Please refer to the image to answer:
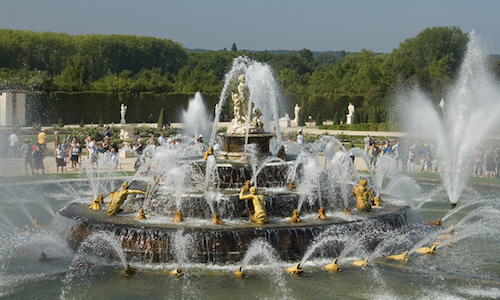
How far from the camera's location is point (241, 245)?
12.7 m

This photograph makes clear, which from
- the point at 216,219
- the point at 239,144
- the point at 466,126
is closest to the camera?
the point at 216,219

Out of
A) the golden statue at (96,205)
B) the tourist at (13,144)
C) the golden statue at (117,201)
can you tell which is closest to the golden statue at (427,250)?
the golden statue at (117,201)

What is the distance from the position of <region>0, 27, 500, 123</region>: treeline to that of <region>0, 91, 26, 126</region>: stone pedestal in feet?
14.8

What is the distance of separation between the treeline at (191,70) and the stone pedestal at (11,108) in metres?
4.50

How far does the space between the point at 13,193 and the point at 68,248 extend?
294 inches

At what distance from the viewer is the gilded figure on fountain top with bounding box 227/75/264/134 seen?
1745cm

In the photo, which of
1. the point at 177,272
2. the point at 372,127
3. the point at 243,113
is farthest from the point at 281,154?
the point at 372,127

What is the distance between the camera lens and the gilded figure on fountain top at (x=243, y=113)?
17.5m

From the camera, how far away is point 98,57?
313 feet

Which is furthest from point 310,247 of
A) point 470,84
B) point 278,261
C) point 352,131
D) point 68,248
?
point 352,131

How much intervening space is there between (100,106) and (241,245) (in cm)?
4530

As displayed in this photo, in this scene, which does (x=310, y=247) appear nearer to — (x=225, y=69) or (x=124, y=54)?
(x=124, y=54)

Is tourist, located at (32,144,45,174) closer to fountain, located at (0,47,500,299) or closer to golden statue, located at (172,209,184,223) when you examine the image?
fountain, located at (0,47,500,299)

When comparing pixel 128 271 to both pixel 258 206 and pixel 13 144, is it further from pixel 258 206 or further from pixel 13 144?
pixel 13 144
